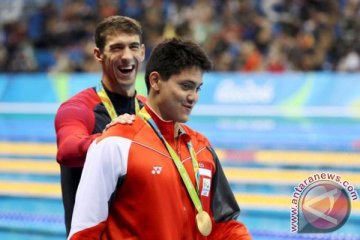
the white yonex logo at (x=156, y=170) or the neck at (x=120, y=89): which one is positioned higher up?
the neck at (x=120, y=89)

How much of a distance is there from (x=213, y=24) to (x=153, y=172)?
11094 millimetres

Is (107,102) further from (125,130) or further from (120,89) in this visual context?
(125,130)

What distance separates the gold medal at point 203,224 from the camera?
2.66m

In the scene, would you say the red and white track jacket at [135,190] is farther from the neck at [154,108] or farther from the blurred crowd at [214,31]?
the blurred crowd at [214,31]

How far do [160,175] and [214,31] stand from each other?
35.7ft

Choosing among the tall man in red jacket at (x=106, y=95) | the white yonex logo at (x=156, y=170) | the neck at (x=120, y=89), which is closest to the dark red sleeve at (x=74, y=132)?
the tall man in red jacket at (x=106, y=95)

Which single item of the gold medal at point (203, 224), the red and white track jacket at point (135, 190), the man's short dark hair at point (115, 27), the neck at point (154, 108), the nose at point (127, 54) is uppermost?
the man's short dark hair at point (115, 27)

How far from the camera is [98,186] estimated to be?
2547 millimetres

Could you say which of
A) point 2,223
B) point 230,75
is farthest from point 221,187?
point 230,75

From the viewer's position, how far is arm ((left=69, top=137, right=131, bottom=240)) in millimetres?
2551

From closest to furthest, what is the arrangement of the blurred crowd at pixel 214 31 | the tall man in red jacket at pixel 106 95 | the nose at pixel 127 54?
1. the tall man in red jacket at pixel 106 95
2. the nose at pixel 127 54
3. the blurred crowd at pixel 214 31

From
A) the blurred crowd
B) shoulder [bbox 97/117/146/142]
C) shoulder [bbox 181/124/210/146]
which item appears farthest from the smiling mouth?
the blurred crowd

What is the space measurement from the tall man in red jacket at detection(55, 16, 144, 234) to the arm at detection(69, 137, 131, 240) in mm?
625

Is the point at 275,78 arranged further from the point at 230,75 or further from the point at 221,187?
the point at 221,187
